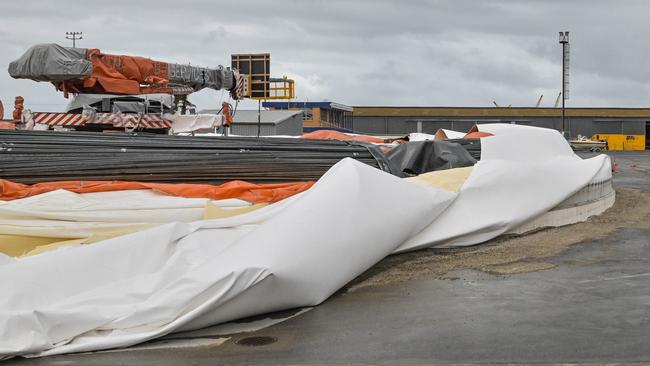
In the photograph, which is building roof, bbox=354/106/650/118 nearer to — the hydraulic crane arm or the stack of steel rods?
the hydraulic crane arm

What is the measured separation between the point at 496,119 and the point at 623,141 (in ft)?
35.2

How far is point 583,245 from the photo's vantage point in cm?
880

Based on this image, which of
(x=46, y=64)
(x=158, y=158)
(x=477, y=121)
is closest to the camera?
(x=158, y=158)

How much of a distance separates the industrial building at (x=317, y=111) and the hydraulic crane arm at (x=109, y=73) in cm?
3390

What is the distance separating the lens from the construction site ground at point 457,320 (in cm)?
493

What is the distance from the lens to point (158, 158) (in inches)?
359

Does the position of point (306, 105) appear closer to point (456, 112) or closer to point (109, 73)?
point (456, 112)

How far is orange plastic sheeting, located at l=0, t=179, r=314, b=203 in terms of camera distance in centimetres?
801

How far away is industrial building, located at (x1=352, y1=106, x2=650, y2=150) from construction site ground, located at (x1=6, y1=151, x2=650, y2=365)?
5711 cm

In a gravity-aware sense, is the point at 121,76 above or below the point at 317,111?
below

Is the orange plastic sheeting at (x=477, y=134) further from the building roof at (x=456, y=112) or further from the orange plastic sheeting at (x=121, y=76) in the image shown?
the building roof at (x=456, y=112)

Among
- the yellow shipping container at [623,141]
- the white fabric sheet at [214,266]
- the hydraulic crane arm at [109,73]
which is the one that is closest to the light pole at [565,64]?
the yellow shipping container at [623,141]

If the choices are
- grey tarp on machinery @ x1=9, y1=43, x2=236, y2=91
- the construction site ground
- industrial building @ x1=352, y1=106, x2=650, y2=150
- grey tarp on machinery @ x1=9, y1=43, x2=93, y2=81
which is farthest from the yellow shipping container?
the construction site ground

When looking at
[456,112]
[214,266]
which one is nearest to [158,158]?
[214,266]
